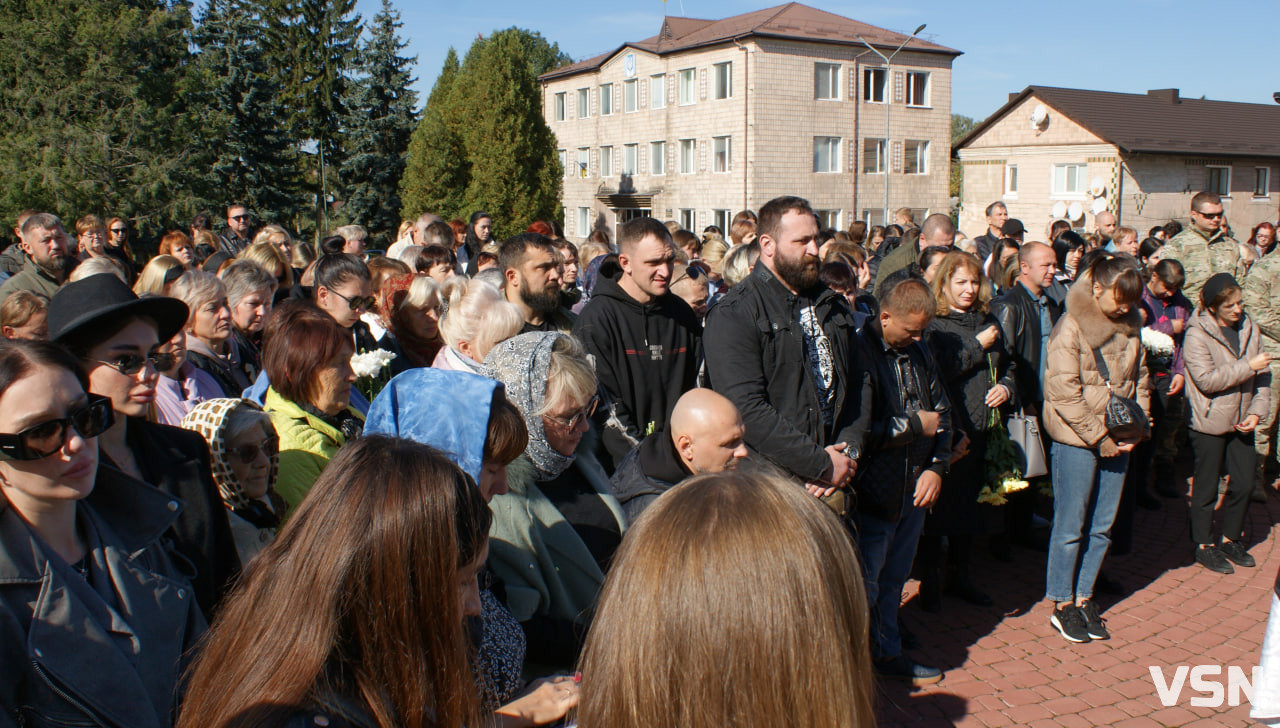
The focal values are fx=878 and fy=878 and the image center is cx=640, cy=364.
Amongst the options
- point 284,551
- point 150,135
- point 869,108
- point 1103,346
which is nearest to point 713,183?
point 869,108

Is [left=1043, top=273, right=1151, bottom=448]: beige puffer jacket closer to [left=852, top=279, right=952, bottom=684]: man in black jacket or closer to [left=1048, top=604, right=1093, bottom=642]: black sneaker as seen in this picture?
[left=852, top=279, right=952, bottom=684]: man in black jacket

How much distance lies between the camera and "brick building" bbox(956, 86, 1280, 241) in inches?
1390

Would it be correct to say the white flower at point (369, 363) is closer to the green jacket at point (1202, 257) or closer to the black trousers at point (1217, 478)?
the black trousers at point (1217, 478)

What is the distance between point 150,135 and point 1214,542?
3471cm

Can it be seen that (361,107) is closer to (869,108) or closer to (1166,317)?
(869,108)

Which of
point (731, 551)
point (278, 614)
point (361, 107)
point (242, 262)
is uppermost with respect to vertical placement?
point (361, 107)

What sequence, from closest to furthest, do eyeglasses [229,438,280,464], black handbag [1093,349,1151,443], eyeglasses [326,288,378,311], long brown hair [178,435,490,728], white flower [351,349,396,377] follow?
long brown hair [178,435,490,728] < eyeglasses [229,438,280,464] < white flower [351,349,396,377] < black handbag [1093,349,1151,443] < eyeglasses [326,288,378,311]

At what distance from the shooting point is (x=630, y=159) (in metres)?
45.9

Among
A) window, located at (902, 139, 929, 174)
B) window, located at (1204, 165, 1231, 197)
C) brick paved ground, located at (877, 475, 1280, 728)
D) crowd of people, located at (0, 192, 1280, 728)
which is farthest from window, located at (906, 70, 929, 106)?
brick paved ground, located at (877, 475, 1280, 728)

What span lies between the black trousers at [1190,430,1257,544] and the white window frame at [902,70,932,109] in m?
38.2

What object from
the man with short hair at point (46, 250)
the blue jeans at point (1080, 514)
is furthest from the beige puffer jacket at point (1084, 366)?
the man with short hair at point (46, 250)

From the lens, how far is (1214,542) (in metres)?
6.39

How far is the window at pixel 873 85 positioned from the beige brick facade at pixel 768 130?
1.39ft

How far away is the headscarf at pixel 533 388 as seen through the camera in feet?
9.60
